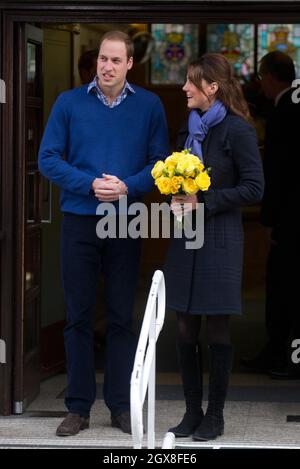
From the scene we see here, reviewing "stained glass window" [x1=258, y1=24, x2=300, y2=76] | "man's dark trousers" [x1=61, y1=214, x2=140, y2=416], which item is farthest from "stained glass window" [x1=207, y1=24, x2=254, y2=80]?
"man's dark trousers" [x1=61, y1=214, x2=140, y2=416]

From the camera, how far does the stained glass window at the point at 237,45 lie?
1391 cm

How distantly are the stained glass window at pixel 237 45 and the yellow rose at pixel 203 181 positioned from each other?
28.1 feet

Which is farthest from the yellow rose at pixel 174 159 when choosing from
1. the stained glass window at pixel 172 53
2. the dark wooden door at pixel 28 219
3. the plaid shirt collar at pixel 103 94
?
the stained glass window at pixel 172 53

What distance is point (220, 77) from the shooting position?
5762mm

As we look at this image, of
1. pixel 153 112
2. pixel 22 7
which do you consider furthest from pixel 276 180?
pixel 22 7

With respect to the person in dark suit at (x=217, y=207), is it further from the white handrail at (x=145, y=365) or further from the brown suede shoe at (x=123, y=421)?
the white handrail at (x=145, y=365)

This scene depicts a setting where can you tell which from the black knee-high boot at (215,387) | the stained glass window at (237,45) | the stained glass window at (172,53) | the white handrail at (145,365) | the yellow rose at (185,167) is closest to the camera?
the white handrail at (145,365)

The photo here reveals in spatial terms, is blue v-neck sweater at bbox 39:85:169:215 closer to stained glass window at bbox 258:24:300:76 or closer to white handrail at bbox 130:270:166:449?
white handrail at bbox 130:270:166:449

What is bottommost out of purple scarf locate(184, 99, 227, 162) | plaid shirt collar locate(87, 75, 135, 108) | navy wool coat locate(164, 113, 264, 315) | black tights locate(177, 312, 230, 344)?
black tights locate(177, 312, 230, 344)

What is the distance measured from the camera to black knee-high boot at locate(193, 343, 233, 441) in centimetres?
582

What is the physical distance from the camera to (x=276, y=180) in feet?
24.2

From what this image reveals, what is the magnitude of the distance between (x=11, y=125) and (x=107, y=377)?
1.43 meters

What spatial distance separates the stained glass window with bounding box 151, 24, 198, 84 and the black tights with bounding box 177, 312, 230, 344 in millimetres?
8582
